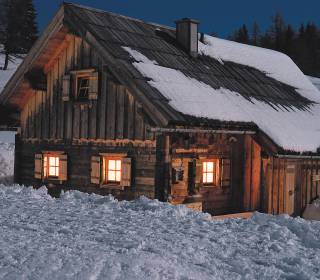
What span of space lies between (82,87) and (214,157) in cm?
444

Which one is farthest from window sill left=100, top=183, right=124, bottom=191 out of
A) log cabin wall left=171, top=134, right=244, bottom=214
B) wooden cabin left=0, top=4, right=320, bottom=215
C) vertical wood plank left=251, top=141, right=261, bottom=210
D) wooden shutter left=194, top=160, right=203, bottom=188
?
vertical wood plank left=251, top=141, right=261, bottom=210

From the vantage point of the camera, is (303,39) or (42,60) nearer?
(42,60)

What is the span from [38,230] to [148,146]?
5.73 m

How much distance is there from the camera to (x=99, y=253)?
7.09 metres

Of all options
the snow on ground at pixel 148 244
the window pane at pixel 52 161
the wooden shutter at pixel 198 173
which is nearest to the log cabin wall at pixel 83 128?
the window pane at pixel 52 161

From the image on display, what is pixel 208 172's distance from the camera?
15477mm

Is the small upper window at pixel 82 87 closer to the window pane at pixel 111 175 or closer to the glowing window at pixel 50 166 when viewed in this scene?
the glowing window at pixel 50 166

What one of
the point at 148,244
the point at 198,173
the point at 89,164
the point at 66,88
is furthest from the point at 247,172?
the point at 148,244

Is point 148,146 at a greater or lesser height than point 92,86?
lesser

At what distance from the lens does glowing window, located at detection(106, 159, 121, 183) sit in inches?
587

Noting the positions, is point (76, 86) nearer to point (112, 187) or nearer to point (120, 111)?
point (120, 111)

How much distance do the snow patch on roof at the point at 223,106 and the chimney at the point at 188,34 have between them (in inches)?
93.2

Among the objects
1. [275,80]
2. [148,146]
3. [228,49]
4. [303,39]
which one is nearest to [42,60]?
[148,146]

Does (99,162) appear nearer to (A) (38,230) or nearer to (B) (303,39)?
(A) (38,230)
